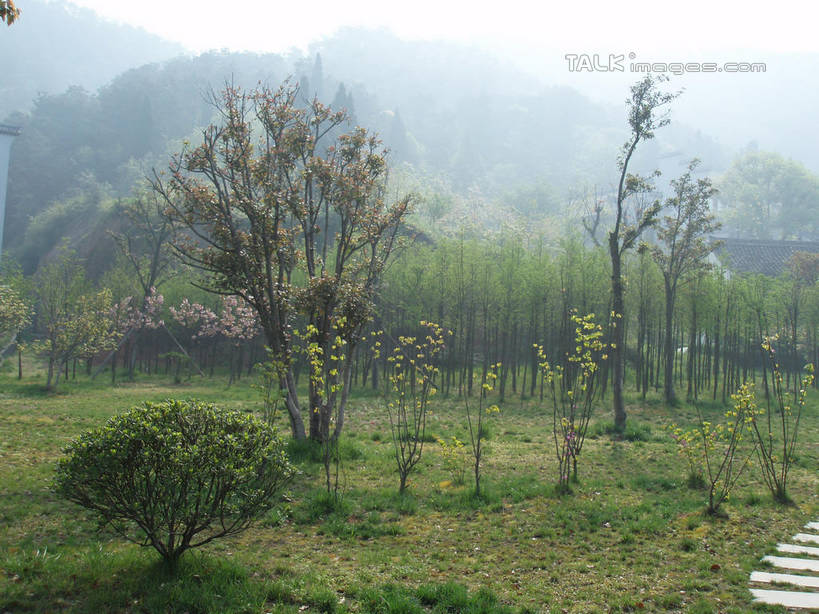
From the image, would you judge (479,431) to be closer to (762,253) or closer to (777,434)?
(777,434)

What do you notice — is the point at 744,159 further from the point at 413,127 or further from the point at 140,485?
the point at 140,485

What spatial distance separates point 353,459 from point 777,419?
13.3 metres

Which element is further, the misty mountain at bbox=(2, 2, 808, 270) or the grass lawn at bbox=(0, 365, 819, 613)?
the misty mountain at bbox=(2, 2, 808, 270)

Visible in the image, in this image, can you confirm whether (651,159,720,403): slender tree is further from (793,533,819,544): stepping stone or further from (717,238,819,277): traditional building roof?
(717,238,819,277): traditional building roof

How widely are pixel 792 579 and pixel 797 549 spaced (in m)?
0.89

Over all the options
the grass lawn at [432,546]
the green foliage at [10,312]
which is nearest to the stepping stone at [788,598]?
the grass lawn at [432,546]

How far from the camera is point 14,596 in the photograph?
409 cm

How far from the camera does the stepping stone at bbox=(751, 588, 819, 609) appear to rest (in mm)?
4352

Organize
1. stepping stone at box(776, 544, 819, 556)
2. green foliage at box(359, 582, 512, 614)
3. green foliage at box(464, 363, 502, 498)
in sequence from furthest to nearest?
1. green foliage at box(464, 363, 502, 498)
2. stepping stone at box(776, 544, 819, 556)
3. green foliage at box(359, 582, 512, 614)

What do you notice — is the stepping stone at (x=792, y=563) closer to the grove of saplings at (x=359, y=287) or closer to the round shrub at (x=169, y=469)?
the grove of saplings at (x=359, y=287)

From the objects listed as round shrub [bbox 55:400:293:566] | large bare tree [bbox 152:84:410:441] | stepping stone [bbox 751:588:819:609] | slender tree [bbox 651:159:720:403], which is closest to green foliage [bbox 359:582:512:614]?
round shrub [bbox 55:400:293:566]

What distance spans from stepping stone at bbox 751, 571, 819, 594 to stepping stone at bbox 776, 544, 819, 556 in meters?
0.67

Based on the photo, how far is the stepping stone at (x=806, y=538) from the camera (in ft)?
19.0

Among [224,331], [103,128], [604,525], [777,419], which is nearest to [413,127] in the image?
[103,128]
